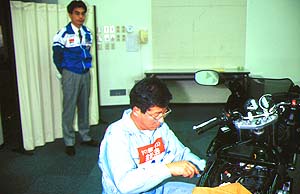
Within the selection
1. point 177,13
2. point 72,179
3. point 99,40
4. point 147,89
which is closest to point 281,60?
point 177,13

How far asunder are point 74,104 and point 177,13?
2.48 m

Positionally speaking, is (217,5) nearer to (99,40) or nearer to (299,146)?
(99,40)

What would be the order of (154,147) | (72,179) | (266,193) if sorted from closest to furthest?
(266,193), (154,147), (72,179)

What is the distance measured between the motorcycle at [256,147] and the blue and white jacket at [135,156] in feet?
0.48

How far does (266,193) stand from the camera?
1.10 meters

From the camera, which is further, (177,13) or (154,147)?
(177,13)

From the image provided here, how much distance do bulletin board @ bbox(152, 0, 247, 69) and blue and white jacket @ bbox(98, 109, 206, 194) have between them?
154 inches

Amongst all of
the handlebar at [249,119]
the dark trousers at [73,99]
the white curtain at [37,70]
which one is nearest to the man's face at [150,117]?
the handlebar at [249,119]

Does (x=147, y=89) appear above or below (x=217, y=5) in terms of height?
below

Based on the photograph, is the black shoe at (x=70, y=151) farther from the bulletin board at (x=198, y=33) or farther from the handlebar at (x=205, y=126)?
the handlebar at (x=205, y=126)

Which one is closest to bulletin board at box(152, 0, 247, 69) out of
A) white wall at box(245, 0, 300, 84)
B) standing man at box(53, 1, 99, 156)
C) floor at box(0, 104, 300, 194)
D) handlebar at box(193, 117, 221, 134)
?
white wall at box(245, 0, 300, 84)

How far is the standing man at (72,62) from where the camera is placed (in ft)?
11.0

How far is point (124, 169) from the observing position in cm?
122

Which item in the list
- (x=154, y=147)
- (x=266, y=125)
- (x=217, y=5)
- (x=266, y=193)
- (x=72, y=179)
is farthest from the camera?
(x=217, y=5)
